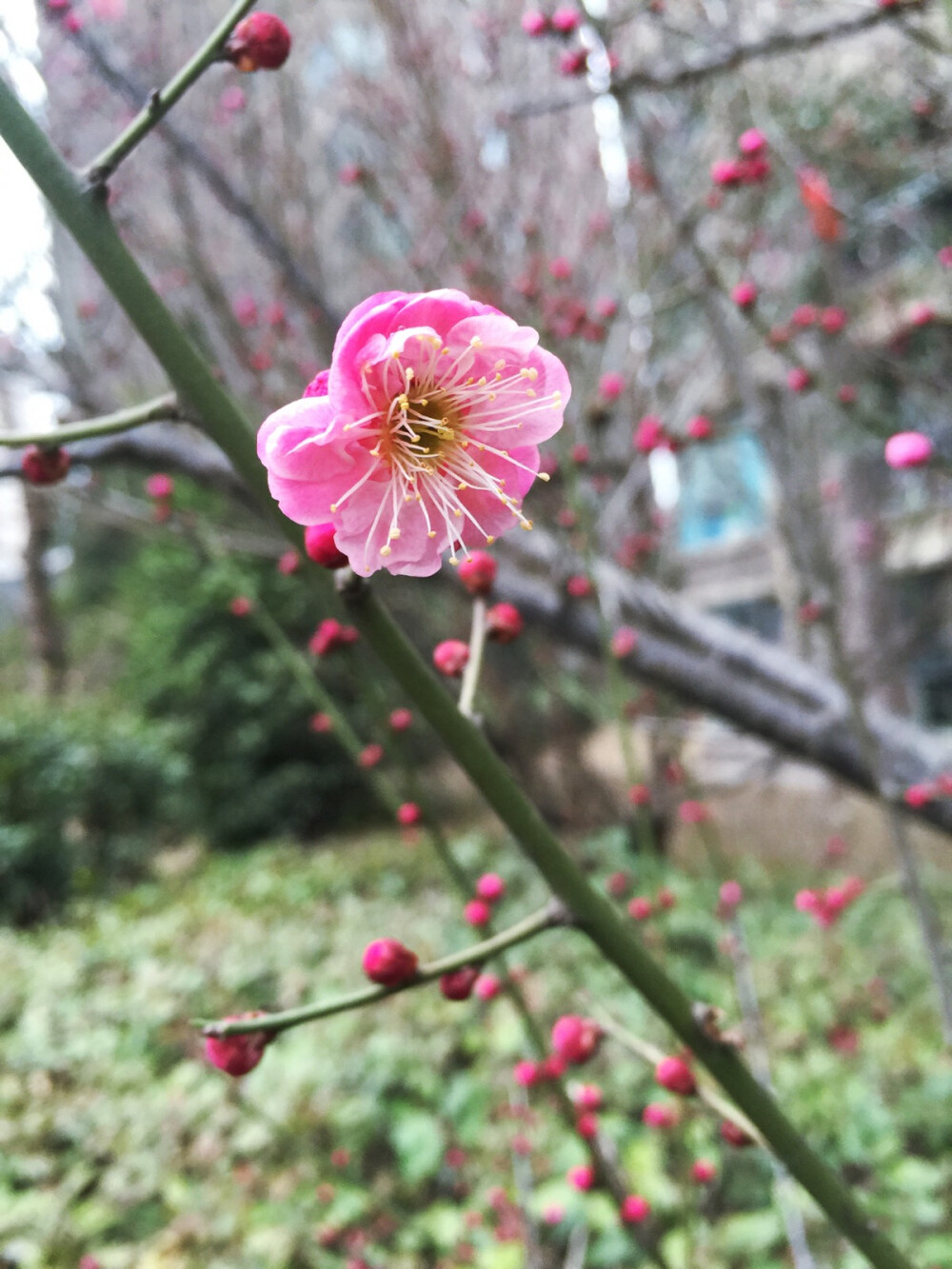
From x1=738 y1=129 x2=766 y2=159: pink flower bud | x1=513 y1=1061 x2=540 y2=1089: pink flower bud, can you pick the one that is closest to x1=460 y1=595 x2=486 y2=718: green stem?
x1=513 y1=1061 x2=540 y2=1089: pink flower bud

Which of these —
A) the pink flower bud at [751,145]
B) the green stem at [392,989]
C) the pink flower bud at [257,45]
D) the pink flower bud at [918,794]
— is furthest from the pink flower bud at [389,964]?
the pink flower bud at [751,145]

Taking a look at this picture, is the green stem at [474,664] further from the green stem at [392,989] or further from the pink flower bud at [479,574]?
the green stem at [392,989]

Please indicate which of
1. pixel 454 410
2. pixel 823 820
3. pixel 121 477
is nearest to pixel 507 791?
pixel 454 410

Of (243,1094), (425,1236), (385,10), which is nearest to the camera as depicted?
(425,1236)

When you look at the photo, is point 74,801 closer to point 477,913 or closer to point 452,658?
point 477,913

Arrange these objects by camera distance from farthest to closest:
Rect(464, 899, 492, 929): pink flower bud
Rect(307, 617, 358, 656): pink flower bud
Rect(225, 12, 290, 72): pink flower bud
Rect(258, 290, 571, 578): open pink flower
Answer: Rect(464, 899, 492, 929): pink flower bud → Rect(307, 617, 358, 656): pink flower bud → Rect(225, 12, 290, 72): pink flower bud → Rect(258, 290, 571, 578): open pink flower

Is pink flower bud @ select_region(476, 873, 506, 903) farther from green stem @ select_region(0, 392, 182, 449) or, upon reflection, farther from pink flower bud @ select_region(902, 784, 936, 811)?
pink flower bud @ select_region(902, 784, 936, 811)

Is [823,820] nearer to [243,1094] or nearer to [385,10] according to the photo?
[243,1094]
